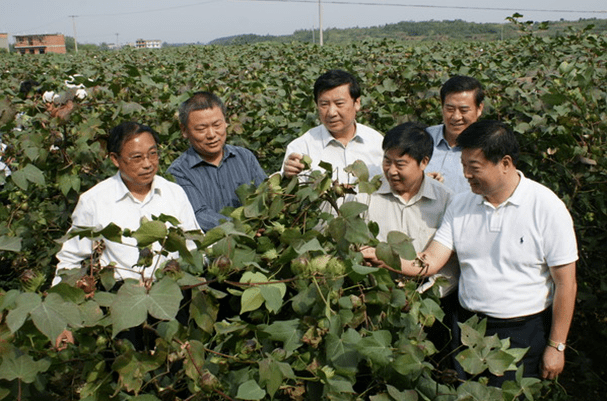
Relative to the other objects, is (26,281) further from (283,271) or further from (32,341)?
(283,271)

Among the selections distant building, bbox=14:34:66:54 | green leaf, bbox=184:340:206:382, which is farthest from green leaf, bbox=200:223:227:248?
distant building, bbox=14:34:66:54

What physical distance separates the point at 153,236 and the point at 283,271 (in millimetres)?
391

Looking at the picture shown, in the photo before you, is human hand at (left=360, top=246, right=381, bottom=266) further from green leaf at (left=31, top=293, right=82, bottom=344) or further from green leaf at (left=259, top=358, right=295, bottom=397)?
green leaf at (left=31, top=293, right=82, bottom=344)

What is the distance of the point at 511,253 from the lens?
2.02 m

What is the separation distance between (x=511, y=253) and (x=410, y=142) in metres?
0.53

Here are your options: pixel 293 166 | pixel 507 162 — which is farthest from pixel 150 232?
pixel 507 162

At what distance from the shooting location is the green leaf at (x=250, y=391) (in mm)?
1265

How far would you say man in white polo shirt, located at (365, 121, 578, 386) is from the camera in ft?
Answer: 6.48

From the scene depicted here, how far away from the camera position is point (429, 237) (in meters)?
2.32

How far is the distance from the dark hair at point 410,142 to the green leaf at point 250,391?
1.18 m

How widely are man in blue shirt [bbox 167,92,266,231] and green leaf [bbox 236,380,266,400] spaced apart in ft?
4.65

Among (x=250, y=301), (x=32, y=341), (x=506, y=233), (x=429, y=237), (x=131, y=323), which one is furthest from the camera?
(x=429, y=237)

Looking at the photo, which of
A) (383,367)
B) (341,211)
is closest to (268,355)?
(383,367)

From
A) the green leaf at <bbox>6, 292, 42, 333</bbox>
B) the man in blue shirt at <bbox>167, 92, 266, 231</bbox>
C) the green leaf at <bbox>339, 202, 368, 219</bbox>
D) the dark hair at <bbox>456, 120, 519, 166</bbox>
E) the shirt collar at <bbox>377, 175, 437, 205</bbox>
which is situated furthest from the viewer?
the man in blue shirt at <bbox>167, 92, 266, 231</bbox>
